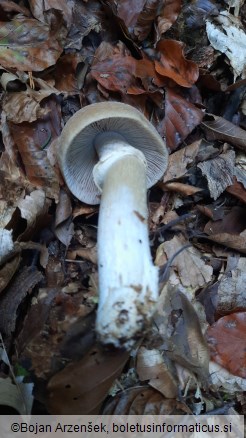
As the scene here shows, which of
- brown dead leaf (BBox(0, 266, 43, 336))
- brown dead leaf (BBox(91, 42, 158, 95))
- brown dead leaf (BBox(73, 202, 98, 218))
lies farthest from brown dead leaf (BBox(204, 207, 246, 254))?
brown dead leaf (BBox(0, 266, 43, 336))

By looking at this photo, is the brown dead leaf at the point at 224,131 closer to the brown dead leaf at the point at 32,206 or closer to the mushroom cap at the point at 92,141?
the mushroom cap at the point at 92,141

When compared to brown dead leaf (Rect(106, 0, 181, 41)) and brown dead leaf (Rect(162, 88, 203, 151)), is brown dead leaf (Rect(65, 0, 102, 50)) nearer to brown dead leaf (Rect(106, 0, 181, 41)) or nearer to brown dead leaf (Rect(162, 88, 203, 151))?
brown dead leaf (Rect(106, 0, 181, 41))

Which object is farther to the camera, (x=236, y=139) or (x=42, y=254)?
(x=236, y=139)

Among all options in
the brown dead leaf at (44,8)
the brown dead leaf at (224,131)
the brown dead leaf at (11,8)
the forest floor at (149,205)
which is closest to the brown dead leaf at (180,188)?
the forest floor at (149,205)

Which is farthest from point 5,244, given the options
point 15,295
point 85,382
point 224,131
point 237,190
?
point 224,131

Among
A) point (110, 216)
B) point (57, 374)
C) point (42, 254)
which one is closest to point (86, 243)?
point (42, 254)

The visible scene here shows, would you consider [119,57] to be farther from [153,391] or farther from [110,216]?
[153,391]
